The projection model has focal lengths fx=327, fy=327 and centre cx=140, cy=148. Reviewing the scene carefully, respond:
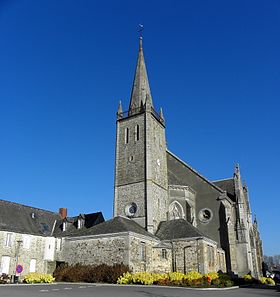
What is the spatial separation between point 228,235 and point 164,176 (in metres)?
9.10

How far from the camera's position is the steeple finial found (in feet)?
124

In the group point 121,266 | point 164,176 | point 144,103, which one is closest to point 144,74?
point 144,103

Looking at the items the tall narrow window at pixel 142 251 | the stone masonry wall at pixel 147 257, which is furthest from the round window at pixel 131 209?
the tall narrow window at pixel 142 251

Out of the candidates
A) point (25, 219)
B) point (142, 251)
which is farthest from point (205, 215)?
point (25, 219)

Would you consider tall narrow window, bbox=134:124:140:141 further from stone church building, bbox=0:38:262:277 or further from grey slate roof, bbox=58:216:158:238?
grey slate roof, bbox=58:216:158:238

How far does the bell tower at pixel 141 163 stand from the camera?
32250 mm

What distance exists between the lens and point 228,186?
37.8 metres

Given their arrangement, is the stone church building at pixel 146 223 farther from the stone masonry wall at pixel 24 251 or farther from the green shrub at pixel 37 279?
the green shrub at pixel 37 279

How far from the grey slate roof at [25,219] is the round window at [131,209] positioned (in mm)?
9148

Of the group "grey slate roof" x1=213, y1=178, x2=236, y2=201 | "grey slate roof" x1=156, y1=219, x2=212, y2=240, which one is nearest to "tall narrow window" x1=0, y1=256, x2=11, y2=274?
"grey slate roof" x1=156, y1=219, x2=212, y2=240

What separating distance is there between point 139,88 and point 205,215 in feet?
54.1

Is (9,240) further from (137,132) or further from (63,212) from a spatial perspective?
(137,132)

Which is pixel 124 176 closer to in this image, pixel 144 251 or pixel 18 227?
pixel 144 251

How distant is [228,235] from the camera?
106 ft
